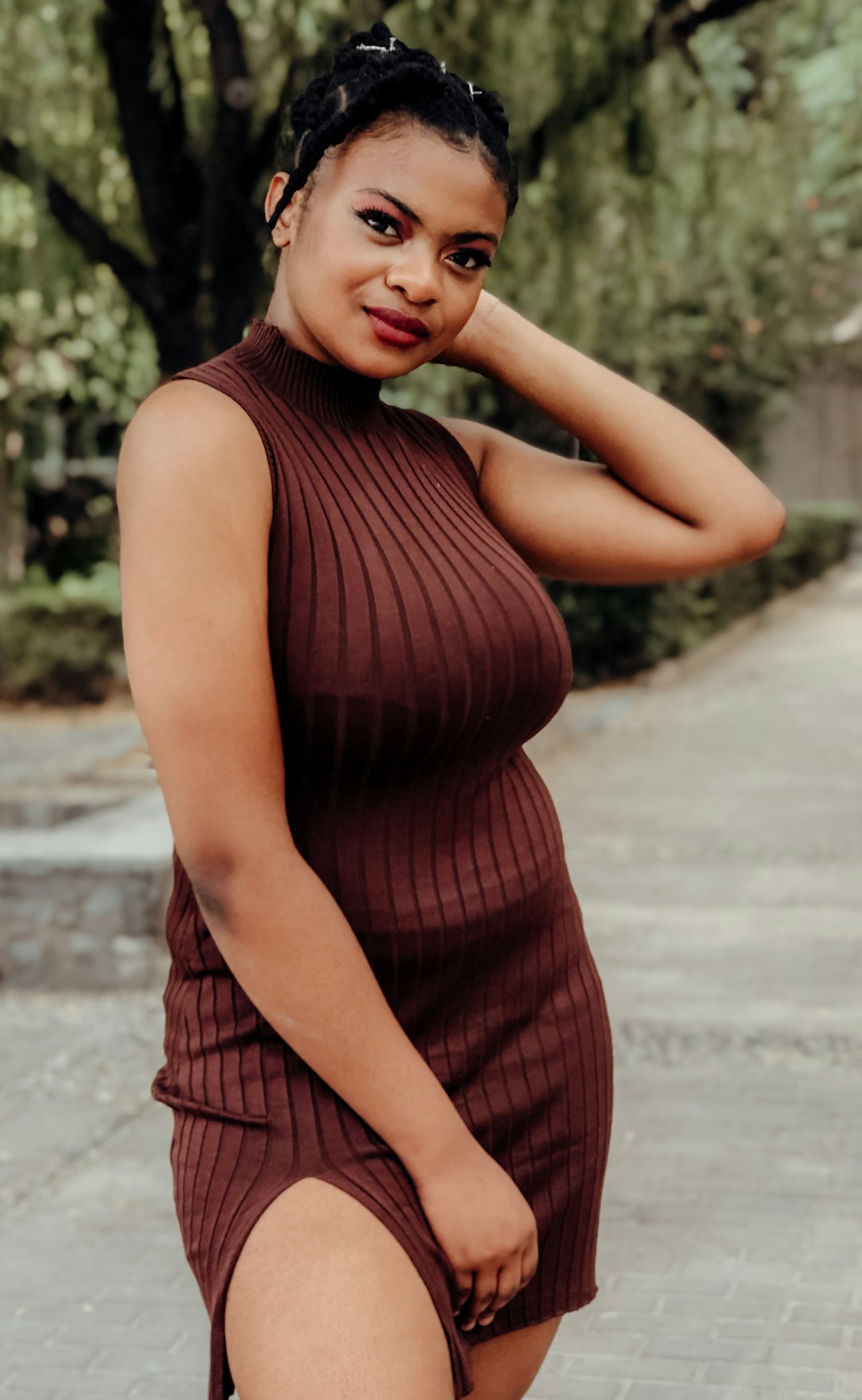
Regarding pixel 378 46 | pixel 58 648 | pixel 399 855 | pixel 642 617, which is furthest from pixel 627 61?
pixel 58 648

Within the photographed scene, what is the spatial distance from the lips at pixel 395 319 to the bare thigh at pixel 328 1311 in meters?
0.81

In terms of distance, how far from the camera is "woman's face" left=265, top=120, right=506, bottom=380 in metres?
1.76

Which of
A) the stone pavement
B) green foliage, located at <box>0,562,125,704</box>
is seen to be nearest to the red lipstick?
the stone pavement

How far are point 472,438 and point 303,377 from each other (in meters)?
0.33

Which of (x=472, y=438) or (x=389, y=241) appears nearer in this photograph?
(x=389, y=241)

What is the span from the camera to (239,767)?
1.62 m

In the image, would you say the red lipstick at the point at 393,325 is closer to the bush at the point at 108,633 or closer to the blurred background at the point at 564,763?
the blurred background at the point at 564,763

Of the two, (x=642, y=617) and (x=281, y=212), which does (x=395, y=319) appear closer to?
(x=281, y=212)

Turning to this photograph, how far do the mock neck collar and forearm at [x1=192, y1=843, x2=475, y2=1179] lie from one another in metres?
0.47

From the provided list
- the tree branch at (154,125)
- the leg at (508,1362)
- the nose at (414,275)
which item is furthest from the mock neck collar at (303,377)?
the tree branch at (154,125)

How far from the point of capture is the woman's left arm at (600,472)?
212 centimetres

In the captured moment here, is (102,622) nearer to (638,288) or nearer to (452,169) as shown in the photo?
(638,288)

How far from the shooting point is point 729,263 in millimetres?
8602

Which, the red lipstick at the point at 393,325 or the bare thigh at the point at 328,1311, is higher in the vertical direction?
the red lipstick at the point at 393,325
